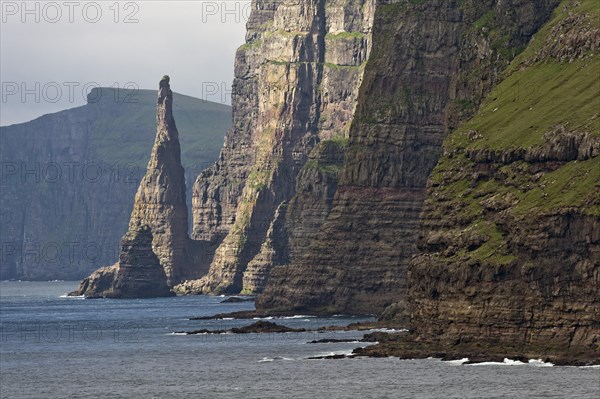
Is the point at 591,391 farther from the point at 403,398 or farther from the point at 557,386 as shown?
the point at 403,398

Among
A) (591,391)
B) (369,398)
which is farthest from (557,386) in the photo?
(369,398)

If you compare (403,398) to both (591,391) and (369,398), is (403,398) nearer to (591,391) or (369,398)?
(369,398)

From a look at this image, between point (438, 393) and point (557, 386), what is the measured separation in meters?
12.7

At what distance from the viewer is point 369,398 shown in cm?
19975

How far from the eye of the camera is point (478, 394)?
195000 mm

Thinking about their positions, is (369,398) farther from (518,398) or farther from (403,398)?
(518,398)

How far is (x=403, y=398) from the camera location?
197875 millimetres

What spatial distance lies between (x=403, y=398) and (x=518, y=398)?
13.4m

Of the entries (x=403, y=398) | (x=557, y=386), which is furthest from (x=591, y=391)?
(x=403, y=398)

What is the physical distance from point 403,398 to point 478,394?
802 cm

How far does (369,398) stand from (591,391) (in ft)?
78.5

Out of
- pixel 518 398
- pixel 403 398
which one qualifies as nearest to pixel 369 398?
pixel 403 398

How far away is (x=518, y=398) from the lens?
190250 millimetres

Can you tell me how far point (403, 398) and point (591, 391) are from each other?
20020 mm
